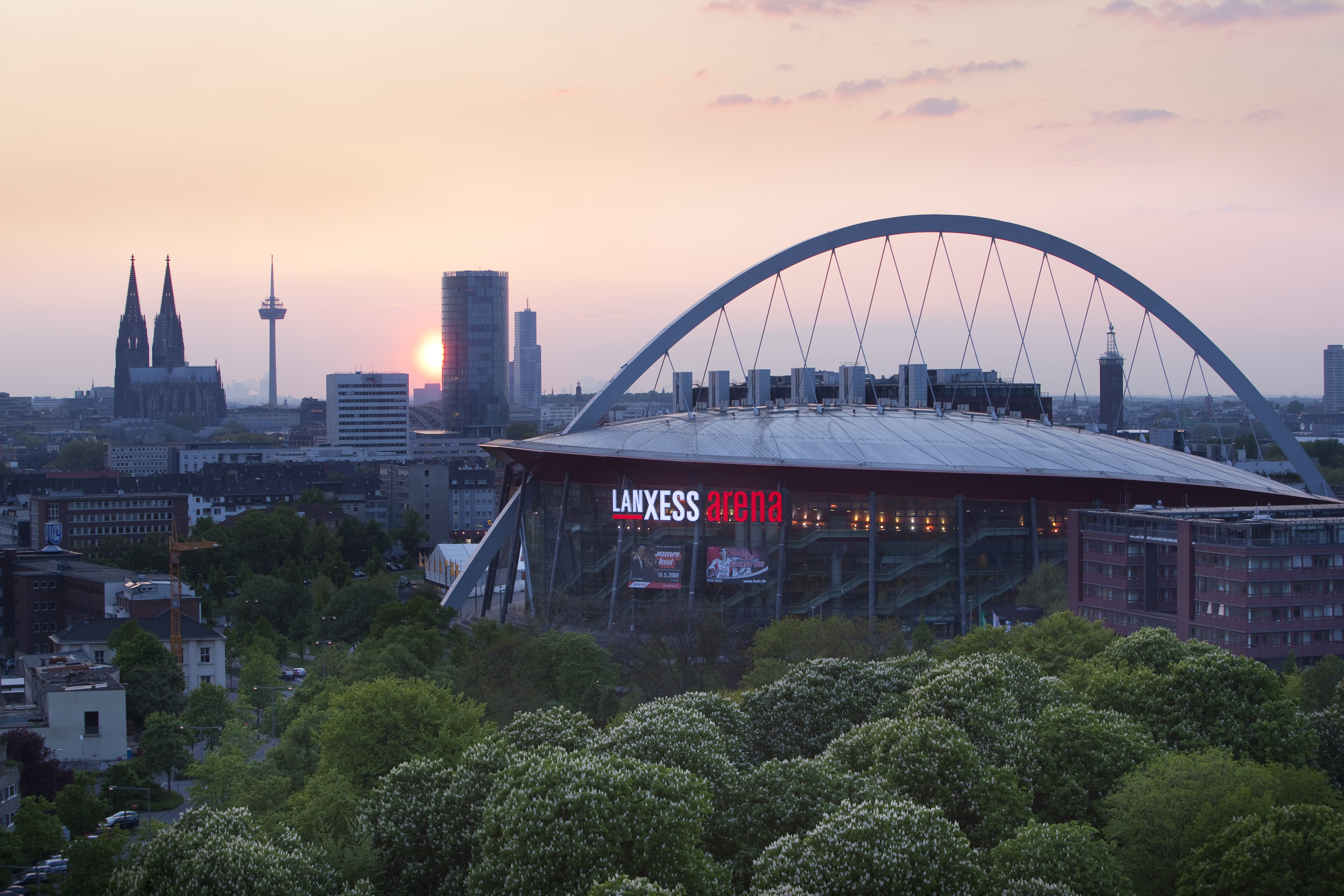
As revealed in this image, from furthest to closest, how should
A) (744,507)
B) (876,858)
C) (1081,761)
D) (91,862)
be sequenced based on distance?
(744,507) → (91,862) → (1081,761) → (876,858)

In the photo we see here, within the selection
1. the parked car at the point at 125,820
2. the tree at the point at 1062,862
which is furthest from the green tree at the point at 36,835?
the tree at the point at 1062,862

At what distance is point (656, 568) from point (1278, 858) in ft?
193

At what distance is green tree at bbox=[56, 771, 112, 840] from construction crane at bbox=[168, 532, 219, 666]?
26.8 m

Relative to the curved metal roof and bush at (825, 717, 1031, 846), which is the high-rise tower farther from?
bush at (825, 717, 1031, 846)

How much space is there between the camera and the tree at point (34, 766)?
63031 mm

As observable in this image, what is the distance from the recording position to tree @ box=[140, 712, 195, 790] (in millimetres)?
69750

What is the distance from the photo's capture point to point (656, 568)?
87250mm

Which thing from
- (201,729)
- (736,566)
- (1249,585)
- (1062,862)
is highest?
(1249,585)

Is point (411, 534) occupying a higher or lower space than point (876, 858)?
lower

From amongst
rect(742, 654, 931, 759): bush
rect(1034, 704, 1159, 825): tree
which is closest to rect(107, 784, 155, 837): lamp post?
rect(742, 654, 931, 759): bush

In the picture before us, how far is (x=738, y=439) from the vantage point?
88500 mm

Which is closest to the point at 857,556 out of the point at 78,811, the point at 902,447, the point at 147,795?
the point at 902,447

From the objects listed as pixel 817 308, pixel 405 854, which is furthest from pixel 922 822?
pixel 817 308

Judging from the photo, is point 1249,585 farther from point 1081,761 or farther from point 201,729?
point 201,729
